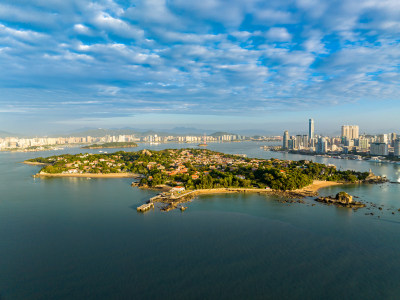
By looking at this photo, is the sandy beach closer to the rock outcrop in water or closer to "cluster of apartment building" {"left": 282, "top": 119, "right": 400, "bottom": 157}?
the rock outcrop in water

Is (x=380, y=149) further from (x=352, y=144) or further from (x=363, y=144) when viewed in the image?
(x=352, y=144)

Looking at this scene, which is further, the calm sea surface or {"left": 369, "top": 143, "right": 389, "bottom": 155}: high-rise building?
{"left": 369, "top": 143, "right": 389, "bottom": 155}: high-rise building

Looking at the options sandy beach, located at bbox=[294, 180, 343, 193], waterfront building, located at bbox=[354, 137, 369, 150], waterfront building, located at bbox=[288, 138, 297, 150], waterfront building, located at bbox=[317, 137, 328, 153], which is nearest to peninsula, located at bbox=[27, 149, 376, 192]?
sandy beach, located at bbox=[294, 180, 343, 193]

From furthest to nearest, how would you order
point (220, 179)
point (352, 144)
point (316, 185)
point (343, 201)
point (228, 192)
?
point (352, 144) < point (316, 185) < point (220, 179) < point (228, 192) < point (343, 201)

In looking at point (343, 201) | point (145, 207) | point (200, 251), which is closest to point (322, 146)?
point (343, 201)

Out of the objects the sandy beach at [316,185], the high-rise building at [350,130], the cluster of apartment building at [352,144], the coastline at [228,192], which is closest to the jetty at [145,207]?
the coastline at [228,192]

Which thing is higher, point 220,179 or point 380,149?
point 380,149

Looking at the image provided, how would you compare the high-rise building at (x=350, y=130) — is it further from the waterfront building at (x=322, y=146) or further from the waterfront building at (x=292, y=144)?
the waterfront building at (x=322, y=146)
